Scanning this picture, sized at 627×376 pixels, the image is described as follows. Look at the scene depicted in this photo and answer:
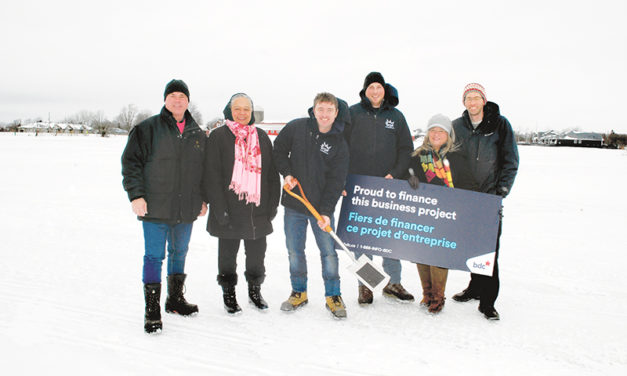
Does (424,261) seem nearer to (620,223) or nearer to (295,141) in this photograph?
(295,141)

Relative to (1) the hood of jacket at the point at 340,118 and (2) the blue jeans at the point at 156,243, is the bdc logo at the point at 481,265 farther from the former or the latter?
(2) the blue jeans at the point at 156,243

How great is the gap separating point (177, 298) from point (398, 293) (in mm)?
2163

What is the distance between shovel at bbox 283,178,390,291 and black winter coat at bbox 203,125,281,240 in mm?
330

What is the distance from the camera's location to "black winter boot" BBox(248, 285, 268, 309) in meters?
3.75

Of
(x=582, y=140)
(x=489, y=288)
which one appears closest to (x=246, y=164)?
(x=489, y=288)

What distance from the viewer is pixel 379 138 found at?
404 cm

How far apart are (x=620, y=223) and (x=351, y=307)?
6.86 metres

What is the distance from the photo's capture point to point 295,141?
3.71 metres

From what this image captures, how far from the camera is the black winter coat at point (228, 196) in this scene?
3535 millimetres

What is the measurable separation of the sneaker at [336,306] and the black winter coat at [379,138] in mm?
1276

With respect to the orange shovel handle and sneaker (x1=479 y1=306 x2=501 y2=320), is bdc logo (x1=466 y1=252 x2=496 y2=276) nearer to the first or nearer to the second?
sneaker (x1=479 y1=306 x2=501 y2=320)

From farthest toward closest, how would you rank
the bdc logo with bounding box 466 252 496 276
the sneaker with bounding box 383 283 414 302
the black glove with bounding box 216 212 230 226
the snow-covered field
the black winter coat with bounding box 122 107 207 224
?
the sneaker with bounding box 383 283 414 302 < the bdc logo with bounding box 466 252 496 276 < the black glove with bounding box 216 212 230 226 < the black winter coat with bounding box 122 107 207 224 < the snow-covered field

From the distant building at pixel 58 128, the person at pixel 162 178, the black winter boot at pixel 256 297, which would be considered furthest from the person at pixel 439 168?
the distant building at pixel 58 128

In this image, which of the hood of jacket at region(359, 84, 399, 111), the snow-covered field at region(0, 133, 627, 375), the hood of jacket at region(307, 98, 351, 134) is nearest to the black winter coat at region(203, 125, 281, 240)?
the hood of jacket at region(307, 98, 351, 134)
